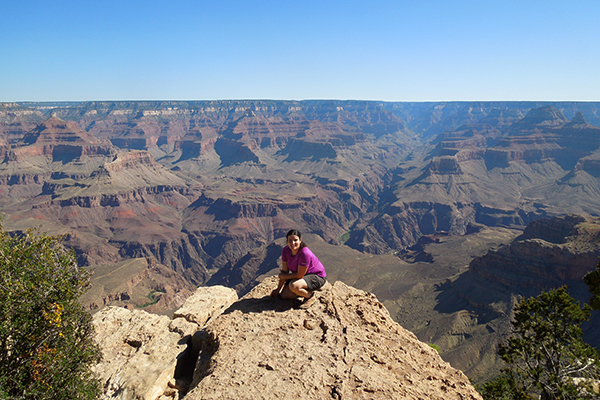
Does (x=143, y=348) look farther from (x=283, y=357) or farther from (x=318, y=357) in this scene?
(x=318, y=357)

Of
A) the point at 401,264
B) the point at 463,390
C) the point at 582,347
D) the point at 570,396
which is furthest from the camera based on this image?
the point at 401,264

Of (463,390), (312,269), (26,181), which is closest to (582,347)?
(463,390)

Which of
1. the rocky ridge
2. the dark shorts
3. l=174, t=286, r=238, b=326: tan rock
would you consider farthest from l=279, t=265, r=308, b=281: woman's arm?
l=174, t=286, r=238, b=326: tan rock

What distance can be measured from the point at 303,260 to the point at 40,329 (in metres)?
8.85

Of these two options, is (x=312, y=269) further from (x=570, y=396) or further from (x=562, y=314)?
(x=562, y=314)

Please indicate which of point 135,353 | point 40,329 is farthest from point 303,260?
point 40,329

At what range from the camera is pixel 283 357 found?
10188 mm

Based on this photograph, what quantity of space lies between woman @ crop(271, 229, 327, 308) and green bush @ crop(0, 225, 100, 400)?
7302 mm

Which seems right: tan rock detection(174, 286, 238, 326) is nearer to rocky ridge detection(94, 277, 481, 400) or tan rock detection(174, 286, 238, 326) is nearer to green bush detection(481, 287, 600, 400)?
rocky ridge detection(94, 277, 481, 400)

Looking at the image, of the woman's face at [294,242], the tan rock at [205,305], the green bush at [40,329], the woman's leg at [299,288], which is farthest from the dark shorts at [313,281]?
the green bush at [40,329]

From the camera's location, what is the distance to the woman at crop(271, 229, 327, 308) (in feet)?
40.6

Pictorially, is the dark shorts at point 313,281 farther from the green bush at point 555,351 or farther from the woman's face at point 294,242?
the green bush at point 555,351

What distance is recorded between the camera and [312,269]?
13102 millimetres

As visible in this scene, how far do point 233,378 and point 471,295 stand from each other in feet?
233
